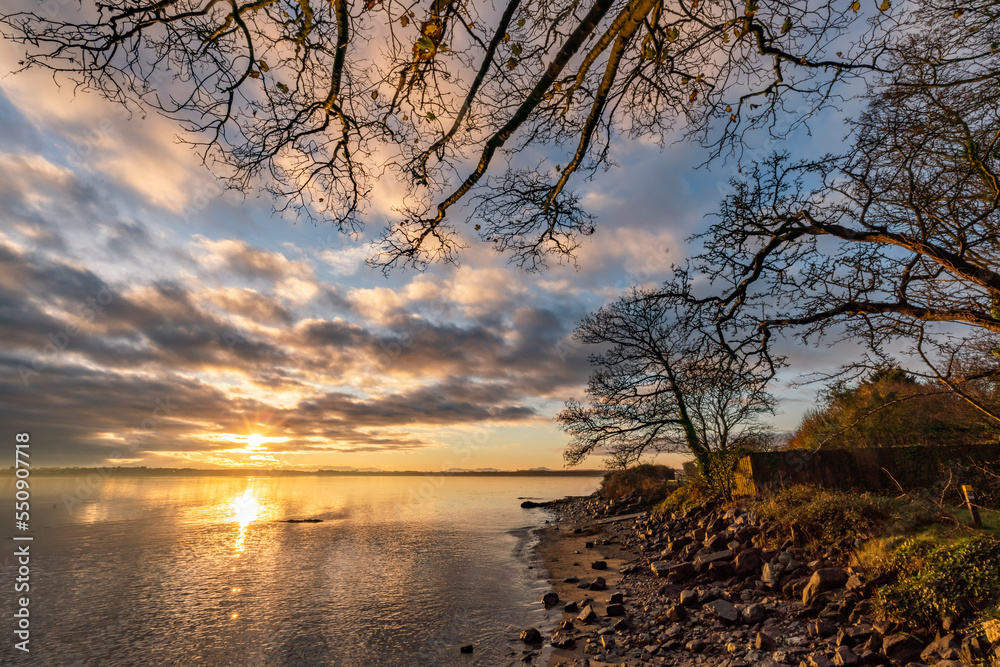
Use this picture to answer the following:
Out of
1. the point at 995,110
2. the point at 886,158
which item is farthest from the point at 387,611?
the point at 995,110

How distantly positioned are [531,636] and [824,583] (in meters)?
4.70

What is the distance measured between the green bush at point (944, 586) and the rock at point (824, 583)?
71 centimetres

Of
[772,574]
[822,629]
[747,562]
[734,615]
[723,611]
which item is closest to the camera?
[822,629]

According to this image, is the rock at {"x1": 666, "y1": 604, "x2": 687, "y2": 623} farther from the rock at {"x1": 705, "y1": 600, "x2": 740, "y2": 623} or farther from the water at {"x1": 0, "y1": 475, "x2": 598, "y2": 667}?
the water at {"x1": 0, "y1": 475, "x2": 598, "y2": 667}

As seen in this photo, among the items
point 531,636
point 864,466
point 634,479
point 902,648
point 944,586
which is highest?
point 864,466

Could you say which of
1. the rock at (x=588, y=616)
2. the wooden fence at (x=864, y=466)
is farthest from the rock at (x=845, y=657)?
the wooden fence at (x=864, y=466)

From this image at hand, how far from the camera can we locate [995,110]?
573 centimetres

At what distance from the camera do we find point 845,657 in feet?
16.1

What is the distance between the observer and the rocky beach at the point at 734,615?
16.2 feet

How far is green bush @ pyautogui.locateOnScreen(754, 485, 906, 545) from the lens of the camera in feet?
24.8

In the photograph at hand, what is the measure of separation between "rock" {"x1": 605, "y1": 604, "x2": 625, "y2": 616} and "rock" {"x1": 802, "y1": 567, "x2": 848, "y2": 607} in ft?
9.99

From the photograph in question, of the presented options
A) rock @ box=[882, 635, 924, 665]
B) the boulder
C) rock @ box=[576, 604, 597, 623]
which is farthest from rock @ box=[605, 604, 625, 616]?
rock @ box=[882, 635, 924, 665]

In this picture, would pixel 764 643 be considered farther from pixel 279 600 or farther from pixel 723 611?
pixel 279 600

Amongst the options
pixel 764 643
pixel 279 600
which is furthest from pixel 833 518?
pixel 279 600
